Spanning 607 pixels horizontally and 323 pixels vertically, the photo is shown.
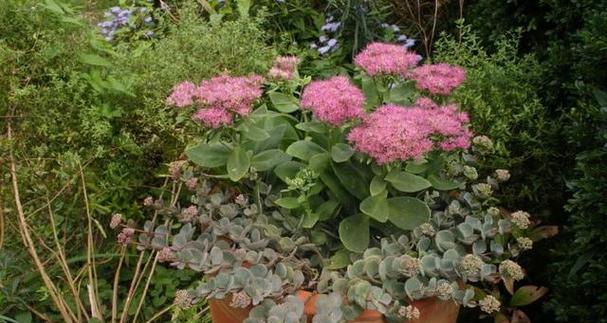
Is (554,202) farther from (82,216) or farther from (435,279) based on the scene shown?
(82,216)

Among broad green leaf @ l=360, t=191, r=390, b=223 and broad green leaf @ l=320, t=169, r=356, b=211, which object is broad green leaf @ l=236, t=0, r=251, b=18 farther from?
broad green leaf @ l=360, t=191, r=390, b=223

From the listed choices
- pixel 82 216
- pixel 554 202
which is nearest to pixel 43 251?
pixel 82 216

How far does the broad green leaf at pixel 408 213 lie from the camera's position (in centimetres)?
193

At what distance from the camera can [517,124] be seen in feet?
8.13

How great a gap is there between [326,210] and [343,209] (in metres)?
0.11

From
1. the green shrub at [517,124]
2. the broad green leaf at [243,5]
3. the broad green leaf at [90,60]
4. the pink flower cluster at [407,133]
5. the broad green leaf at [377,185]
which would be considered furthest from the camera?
the broad green leaf at [243,5]

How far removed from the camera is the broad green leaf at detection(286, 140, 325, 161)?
202 cm

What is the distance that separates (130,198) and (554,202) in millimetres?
1559

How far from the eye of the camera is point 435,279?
179 cm

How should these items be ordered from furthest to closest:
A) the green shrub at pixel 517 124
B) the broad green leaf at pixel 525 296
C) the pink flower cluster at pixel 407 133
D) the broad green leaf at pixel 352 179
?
the green shrub at pixel 517 124 → the broad green leaf at pixel 525 296 → the broad green leaf at pixel 352 179 → the pink flower cluster at pixel 407 133

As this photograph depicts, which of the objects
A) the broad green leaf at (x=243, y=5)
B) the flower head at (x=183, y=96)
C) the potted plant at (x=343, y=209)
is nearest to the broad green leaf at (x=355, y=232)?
the potted plant at (x=343, y=209)

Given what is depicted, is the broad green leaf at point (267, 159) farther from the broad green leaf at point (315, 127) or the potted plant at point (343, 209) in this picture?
the broad green leaf at point (315, 127)

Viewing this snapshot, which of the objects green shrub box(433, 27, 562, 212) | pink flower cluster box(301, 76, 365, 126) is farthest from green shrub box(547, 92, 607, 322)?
pink flower cluster box(301, 76, 365, 126)

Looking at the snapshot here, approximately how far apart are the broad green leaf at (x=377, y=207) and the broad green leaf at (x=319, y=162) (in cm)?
15
